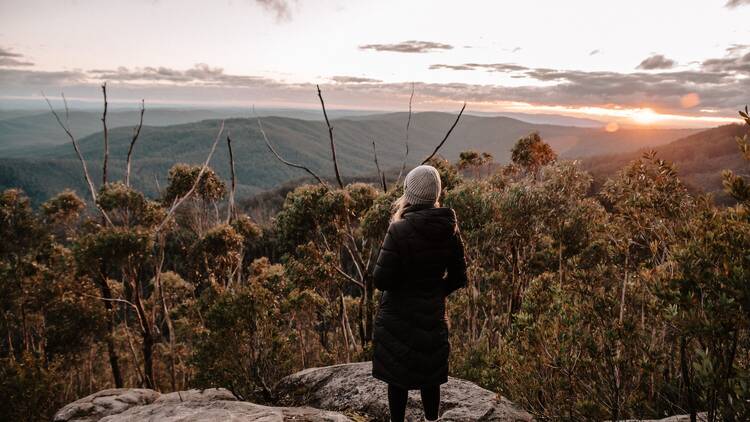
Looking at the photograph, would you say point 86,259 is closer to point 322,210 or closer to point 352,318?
point 322,210

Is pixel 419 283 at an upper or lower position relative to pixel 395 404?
upper

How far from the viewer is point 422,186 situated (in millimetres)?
4168

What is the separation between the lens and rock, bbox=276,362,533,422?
22.6 ft

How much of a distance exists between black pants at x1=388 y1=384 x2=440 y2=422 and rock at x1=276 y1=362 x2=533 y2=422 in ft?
7.19

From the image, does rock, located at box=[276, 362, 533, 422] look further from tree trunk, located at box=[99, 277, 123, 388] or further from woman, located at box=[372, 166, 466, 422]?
tree trunk, located at box=[99, 277, 123, 388]

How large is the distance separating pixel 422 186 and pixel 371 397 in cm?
494

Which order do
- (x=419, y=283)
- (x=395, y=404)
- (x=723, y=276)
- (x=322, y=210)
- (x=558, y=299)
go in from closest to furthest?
(x=723, y=276) < (x=419, y=283) < (x=395, y=404) < (x=558, y=299) < (x=322, y=210)

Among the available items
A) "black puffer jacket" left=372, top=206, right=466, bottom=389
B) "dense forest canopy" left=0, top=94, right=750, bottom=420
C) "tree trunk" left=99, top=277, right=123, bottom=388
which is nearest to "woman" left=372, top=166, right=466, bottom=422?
"black puffer jacket" left=372, top=206, right=466, bottom=389

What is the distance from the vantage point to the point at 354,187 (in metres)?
16.6

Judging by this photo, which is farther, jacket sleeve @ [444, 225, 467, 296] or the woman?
jacket sleeve @ [444, 225, 467, 296]

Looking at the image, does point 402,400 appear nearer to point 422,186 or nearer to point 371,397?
point 422,186

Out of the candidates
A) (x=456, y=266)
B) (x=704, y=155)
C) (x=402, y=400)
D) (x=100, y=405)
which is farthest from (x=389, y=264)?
(x=704, y=155)

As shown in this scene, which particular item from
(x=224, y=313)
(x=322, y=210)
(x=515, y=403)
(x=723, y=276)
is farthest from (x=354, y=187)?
(x=723, y=276)

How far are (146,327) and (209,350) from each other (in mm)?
8161
